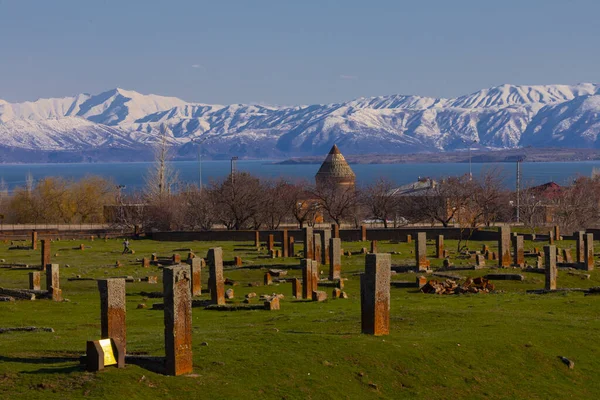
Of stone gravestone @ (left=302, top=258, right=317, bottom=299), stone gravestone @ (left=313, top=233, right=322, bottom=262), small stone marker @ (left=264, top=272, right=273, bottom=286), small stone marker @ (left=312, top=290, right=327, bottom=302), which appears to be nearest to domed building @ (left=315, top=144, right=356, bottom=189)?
stone gravestone @ (left=313, top=233, right=322, bottom=262)

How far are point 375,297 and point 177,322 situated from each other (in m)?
6.37

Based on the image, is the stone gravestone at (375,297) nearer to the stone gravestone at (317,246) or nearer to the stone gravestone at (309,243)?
the stone gravestone at (309,243)

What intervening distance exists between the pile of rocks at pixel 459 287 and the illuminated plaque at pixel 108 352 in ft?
67.2

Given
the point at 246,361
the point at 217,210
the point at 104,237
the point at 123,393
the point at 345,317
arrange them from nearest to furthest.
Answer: the point at 123,393
the point at 246,361
the point at 345,317
the point at 104,237
the point at 217,210

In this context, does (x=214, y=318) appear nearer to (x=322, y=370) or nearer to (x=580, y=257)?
(x=322, y=370)

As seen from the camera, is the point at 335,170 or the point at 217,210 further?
the point at 335,170

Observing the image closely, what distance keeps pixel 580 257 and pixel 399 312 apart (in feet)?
68.8

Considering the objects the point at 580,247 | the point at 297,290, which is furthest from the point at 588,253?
the point at 297,290

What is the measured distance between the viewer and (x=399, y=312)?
3142 centimetres

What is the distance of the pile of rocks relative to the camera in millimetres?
39562

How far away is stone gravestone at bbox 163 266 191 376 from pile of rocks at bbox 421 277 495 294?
63.7 ft

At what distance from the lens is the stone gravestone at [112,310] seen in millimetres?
22688

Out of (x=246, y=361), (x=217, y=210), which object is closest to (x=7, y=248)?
(x=217, y=210)

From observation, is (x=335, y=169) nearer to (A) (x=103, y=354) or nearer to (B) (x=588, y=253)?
(B) (x=588, y=253)
